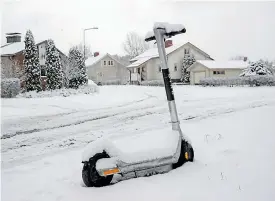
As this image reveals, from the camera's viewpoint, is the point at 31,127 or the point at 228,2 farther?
the point at 31,127

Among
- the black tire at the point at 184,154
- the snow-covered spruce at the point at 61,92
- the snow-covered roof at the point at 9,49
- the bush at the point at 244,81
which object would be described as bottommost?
the black tire at the point at 184,154

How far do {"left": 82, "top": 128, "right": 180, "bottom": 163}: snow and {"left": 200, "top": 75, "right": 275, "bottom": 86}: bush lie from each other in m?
8.97

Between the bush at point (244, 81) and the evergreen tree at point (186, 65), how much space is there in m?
5.20

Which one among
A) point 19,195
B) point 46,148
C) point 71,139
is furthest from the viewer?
point 71,139

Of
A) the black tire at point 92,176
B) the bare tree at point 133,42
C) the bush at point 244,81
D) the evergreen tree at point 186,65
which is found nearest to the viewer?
the black tire at point 92,176

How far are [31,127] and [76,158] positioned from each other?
10.4 ft

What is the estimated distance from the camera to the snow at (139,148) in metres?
2.86

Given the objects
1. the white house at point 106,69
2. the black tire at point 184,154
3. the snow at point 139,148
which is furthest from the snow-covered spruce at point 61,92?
the white house at point 106,69

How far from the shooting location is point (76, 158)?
4105 mm

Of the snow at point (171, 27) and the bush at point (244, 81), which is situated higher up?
the snow at point (171, 27)

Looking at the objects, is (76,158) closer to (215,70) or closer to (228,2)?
(228,2)

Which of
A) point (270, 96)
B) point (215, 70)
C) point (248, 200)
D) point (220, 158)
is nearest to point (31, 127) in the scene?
point (220, 158)

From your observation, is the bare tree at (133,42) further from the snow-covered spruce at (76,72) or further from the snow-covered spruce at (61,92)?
the snow-covered spruce at (76,72)

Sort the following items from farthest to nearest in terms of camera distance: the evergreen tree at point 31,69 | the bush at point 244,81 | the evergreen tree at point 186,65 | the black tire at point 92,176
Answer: the evergreen tree at point 186,65 → the evergreen tree at point 31,69 → the bush at point 244,81 → the black tire at point 92,176
